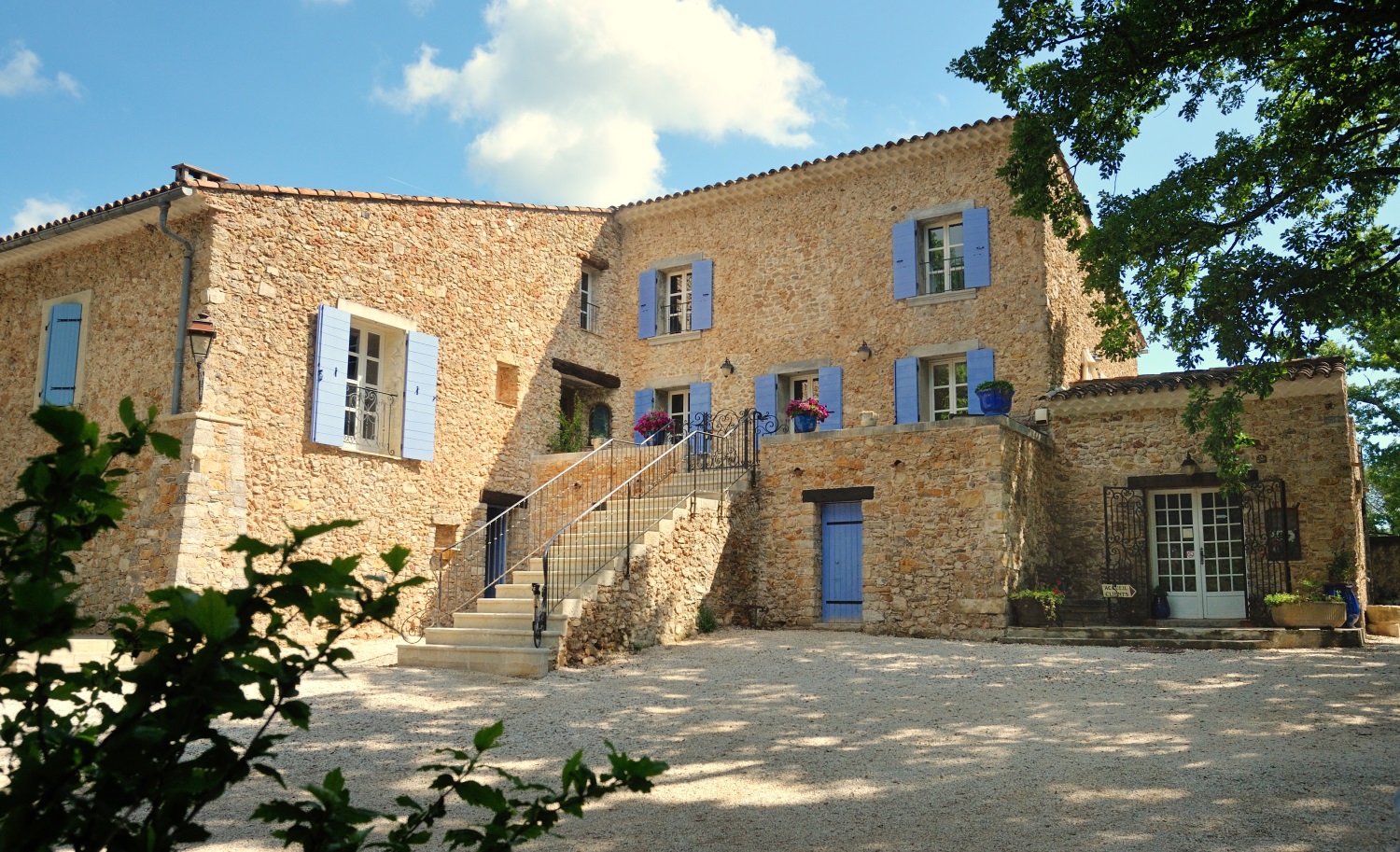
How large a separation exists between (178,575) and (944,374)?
9913mm

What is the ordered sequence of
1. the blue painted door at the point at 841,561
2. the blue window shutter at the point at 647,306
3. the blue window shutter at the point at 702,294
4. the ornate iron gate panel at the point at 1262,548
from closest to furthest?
the ornate iron gate panel at the point at 1262,548
the blue painted door at the point at 841,561
the blue window shutter at the point at 702,294
the blue window shutter at the point at 647,306

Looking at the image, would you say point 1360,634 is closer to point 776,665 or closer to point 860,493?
point 860,493

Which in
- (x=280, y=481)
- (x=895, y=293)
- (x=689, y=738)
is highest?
(x=895, y=293)

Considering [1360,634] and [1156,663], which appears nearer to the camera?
[1156,663]

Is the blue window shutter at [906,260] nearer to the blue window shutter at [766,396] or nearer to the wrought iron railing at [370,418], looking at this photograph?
the blue window shutter at [766,396]

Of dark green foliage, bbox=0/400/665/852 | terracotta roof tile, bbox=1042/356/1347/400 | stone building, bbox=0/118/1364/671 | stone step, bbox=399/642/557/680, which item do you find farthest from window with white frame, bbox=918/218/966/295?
dark green foliage, bbox=0/400/665/852

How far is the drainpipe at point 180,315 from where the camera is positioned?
1048 cm

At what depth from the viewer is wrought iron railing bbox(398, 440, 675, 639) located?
13.1m

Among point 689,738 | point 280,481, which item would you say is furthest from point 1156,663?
point 280,481

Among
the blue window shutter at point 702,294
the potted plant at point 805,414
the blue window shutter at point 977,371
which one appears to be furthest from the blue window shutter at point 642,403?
the blue window shutter at point 977,371

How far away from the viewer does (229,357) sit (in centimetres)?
1066

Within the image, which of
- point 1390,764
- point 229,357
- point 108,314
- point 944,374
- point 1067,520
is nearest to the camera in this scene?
point 1390,764

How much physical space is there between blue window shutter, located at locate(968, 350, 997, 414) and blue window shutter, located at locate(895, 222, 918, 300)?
131 centimetres

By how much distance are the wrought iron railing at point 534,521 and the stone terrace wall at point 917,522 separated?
2.30 meters
